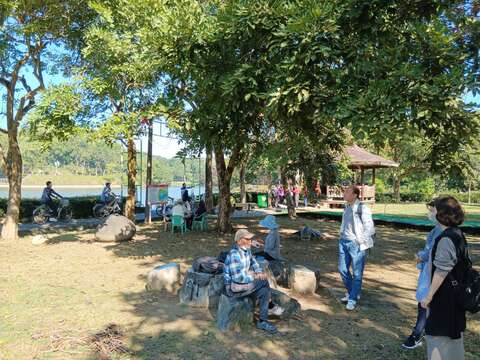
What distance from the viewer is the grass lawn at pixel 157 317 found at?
4488 mm

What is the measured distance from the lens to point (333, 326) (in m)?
5.22

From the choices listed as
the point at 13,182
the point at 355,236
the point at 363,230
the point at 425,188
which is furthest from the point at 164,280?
the point at 425,188

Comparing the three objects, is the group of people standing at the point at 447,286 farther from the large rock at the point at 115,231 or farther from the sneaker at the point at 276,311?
the large rock at the point at 115,231

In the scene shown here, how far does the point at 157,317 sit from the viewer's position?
5500 mm

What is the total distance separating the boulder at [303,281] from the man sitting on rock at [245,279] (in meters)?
1.64

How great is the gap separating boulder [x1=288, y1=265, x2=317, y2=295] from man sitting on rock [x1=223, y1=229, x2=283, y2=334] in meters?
1.64

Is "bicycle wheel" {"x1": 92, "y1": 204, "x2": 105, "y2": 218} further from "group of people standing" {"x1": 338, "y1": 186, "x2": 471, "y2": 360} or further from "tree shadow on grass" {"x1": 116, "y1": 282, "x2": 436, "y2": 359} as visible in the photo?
"group of people standing" {"x1": 338, "y1": 186, "x2": 471, "y2": 360}

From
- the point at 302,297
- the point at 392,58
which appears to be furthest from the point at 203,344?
the point at 392,58

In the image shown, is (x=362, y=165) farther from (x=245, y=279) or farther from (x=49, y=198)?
(x=245, y=279)

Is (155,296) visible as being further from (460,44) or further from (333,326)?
(460,44)

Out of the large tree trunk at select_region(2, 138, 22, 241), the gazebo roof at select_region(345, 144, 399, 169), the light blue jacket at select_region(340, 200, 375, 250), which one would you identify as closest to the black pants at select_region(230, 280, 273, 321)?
the light blue jacket at select_region(340, 200, 375, 250)

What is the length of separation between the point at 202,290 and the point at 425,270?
10.3 feet

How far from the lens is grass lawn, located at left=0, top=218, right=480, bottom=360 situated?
449cm

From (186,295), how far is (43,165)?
340ft
